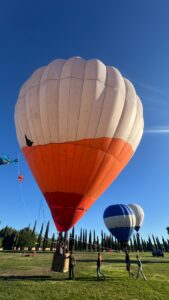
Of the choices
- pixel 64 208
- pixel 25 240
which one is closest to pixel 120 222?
pixel 64 208

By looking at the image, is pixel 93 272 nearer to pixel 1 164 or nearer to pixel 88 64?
pixel 88 64

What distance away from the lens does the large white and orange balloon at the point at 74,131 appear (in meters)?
15.9

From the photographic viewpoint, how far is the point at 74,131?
1599cm

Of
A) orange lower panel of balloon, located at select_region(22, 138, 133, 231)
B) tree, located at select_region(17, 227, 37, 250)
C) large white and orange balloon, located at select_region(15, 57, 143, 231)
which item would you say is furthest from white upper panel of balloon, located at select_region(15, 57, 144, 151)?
tree, located at select_region(17, 227, 37, 250)

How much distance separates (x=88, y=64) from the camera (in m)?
18.0

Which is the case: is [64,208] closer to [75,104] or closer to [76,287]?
[76,287]

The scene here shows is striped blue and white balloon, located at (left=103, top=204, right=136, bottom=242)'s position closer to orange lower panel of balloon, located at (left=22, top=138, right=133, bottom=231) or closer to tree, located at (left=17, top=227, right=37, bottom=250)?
orange lower panel of balloon, located at (left=22, top=138, right=133, bottom=231)

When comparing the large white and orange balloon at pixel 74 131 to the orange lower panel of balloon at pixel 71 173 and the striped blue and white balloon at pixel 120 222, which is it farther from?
the striped blue and white balloon at pixel 120 222

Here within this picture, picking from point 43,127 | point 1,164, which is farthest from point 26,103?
point 1,164

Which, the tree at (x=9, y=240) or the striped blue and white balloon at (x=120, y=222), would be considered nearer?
the striped blue and white balloon at (x=120, y=222)

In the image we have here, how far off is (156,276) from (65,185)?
894cm

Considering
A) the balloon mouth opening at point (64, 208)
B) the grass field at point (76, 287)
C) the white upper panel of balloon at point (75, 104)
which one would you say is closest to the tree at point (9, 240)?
the grass field at point (76, 287)

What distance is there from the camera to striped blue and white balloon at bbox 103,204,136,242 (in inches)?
1510

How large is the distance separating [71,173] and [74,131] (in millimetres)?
2682
